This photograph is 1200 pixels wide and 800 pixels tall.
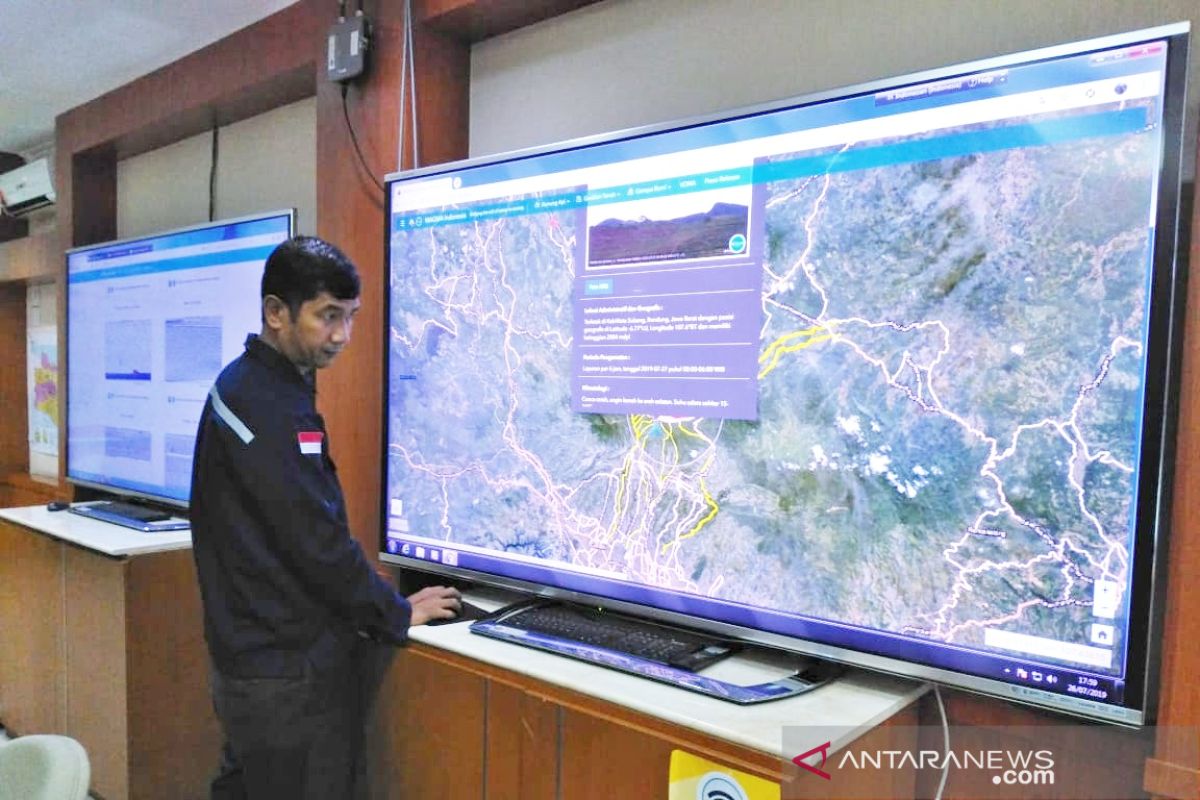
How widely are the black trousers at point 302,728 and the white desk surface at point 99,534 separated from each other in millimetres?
765

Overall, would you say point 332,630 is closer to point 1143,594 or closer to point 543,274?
point 543,274

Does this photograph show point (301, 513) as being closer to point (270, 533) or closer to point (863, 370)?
point (270, 533)

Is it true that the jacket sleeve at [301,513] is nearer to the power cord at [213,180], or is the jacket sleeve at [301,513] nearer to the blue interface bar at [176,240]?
the blue interface bar at [176,240]

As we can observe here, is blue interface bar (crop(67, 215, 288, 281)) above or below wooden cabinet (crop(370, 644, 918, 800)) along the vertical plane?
above

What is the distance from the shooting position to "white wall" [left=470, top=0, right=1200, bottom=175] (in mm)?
1341

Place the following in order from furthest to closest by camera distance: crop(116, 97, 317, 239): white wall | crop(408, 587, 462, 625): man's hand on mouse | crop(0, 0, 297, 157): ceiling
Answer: crop(116, 97, 317, 239): white wall, crop(0, 0, 297, 157): ceiling, crop(408, 587, 462, 625): man's hand on mouse

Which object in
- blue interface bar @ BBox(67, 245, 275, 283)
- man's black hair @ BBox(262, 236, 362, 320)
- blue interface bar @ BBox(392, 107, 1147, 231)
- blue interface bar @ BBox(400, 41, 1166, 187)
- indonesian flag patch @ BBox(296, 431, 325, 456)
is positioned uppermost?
blue interface bar @ BBox(400, 41, 1166, 187)

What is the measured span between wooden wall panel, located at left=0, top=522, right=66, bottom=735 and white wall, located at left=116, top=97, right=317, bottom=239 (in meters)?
1.42

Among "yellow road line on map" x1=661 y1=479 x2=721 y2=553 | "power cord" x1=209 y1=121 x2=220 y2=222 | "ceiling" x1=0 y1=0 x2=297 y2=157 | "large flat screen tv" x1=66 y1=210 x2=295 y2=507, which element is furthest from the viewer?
"power cord" x1=209 y1=121 x2=220 y2=222

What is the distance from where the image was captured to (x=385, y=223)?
2020mm

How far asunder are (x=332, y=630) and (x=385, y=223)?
102 cm

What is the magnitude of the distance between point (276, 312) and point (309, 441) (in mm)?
283

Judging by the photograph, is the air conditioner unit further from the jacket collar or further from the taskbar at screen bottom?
the taskbar at screen bottom

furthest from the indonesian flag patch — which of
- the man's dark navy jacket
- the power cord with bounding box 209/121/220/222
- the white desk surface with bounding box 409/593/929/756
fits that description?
the power cord with bounding box 209/121/220/222
